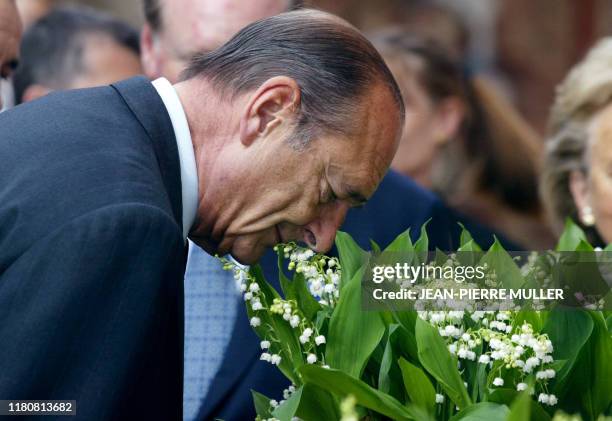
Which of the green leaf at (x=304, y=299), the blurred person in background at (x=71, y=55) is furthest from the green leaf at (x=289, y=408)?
the blurred person in background at (x=71, y=55)

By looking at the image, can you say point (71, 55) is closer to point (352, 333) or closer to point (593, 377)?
point (352, 333)

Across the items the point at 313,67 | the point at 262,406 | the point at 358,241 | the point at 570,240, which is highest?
the point at 313,67

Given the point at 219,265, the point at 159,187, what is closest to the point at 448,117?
the point at 219,265

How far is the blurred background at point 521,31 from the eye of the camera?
8031 millimetres

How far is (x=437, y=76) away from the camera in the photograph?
5.02m

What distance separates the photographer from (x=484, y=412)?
6.49 ft

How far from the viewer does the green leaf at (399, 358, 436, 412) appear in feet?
6.75

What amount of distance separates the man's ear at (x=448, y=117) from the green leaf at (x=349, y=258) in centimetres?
270

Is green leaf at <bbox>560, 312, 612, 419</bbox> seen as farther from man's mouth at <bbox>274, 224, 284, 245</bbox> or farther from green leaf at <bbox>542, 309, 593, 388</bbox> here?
man's mouth at <bbox>274, 224, 284, 245</bbox>

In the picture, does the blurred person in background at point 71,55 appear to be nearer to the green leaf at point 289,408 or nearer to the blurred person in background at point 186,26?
the blurred person in background at point 186,26

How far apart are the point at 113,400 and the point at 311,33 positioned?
33.6 inches

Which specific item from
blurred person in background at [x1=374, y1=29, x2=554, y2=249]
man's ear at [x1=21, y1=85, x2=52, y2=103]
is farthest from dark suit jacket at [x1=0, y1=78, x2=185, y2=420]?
blurred person in background at [x1=374, y1=29, x2=554, y2=249]

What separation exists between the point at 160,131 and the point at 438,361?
68cm

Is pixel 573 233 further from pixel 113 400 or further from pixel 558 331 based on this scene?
pixel 113 400
